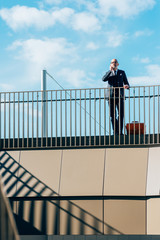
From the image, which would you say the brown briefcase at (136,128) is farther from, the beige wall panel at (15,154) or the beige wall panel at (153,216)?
the beige wall panel at (15,154)

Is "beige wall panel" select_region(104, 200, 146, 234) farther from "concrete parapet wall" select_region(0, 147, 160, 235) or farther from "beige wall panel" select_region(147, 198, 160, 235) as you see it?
"beige wall panel" select_region(147, 198, 160, 235)

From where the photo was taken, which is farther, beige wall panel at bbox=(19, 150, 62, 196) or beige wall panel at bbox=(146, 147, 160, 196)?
beige wall panel at bbox=(19, 150, 62, 196)

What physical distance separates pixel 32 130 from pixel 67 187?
201 cm

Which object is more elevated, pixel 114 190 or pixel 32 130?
pixel 32 130

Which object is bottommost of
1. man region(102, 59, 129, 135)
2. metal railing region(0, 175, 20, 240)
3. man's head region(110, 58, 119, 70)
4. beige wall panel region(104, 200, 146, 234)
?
beige wall panel region(104, 200, 146, 234)

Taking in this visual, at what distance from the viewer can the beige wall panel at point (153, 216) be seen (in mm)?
12070

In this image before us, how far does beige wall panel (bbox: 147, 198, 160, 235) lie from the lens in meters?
12.1

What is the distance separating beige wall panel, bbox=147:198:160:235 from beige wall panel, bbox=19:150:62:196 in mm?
2471

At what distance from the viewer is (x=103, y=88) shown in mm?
13375

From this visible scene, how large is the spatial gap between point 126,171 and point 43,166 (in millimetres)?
2271

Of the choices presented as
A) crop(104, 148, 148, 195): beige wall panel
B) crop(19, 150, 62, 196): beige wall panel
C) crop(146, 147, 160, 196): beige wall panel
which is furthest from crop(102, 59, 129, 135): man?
crop(19, 150, 62, 196): beige wall panel

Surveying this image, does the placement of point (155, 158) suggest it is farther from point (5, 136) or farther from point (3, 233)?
point (3, 233)

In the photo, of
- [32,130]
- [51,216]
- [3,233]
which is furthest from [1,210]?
[32,130]

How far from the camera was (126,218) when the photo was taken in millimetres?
12336
